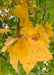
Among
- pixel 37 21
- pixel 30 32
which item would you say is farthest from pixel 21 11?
pixel 37 21

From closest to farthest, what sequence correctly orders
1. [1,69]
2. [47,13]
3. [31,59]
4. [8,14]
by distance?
[31,59] → [8,14] → [47,13] → [1,69]

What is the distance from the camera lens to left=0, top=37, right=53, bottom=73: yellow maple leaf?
17 centimetres

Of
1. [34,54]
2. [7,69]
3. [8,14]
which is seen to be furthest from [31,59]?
[7,69]

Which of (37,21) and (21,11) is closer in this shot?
(21,11)

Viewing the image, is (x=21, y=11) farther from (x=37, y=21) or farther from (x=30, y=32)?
(x=37, y=21)

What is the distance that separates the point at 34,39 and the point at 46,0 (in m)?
0.18

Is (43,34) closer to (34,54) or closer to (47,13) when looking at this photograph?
(34,54)

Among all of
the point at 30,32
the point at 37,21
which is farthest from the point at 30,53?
the point at 37,21

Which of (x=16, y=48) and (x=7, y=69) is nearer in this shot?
(x=16, y=48)

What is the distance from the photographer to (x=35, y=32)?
205 mm

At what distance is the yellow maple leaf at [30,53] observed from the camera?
0.57ft

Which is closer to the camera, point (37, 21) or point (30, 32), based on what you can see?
point (30, 32)

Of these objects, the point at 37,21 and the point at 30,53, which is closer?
the point at 30,53

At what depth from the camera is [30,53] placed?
184 mm
